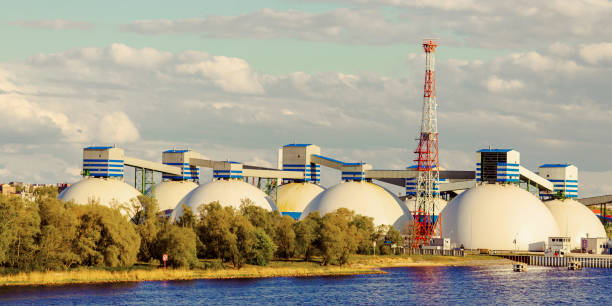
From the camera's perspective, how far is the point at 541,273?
394 ft

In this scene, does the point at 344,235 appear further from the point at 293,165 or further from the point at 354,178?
the point at 293,165

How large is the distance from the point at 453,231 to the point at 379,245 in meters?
14.0

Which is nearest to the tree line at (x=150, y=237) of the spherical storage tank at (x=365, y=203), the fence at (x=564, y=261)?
the spherical storage tank at (x=365, y=203)

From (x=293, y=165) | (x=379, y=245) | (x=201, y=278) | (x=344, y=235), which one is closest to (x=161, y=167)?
(x=293, y=165)

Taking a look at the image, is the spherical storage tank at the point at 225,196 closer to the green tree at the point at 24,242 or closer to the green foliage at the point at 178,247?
the green foliage at the point at 178,247

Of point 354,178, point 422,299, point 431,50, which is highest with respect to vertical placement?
point 431,50

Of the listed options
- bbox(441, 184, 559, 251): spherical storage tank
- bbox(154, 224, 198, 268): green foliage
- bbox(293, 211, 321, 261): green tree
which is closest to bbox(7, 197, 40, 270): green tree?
bbox(154, 224, 198, 268): green foliage

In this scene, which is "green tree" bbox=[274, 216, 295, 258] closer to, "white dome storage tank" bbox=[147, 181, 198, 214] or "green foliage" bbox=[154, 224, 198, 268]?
"green foliage" bbox=[154, 224, 198, 268]

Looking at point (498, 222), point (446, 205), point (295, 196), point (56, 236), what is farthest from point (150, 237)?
point (295, 196)

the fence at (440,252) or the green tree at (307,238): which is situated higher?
the green tree at (307,238)

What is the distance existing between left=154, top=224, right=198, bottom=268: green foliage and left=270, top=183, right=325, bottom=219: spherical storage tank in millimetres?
66847

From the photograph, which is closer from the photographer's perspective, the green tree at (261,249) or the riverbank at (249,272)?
the riverbank at (249,272)

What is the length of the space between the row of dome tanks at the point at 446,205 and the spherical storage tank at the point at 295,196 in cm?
18

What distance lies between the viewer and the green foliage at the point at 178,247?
9812cm
